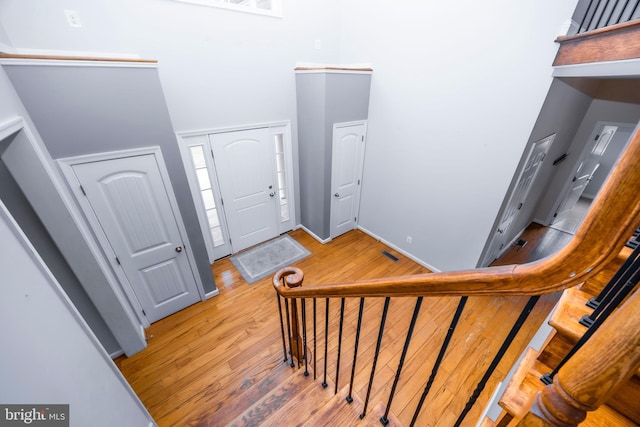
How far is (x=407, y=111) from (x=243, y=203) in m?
2.77

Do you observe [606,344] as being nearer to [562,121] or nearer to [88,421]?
[88,421]

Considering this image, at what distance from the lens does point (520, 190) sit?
323cm

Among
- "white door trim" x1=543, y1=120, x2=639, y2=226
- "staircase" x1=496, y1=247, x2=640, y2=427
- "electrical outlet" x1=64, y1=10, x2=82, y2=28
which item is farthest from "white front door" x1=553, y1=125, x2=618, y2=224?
"electrical outlet" x1=64, y1=10, x2=82, y2=28

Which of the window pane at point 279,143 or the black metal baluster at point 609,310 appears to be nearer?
the black metal baluster at point 609,310

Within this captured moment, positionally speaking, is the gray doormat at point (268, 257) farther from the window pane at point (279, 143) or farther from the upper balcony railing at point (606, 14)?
the upper balcony railing at point (606, 14)

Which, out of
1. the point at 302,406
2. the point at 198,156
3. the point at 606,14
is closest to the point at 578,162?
the point at 606,14

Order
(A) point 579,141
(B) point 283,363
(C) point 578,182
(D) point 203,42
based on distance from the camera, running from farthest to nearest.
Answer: (C) point 578,182 → (A) point 579,141 → (D) point 203,42 → (B) point 283,363

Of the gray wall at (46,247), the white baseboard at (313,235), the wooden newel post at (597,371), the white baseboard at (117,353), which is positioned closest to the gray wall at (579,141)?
the white baseboard at (313,235)

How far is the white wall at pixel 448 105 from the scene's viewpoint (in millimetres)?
2375

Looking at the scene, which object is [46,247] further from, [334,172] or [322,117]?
[334,172]

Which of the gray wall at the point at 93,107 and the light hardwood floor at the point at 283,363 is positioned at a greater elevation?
the gray wall at the point at 93,107

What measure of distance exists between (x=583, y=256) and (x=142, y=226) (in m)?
3.03

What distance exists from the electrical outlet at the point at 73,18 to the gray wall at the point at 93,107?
0.84m

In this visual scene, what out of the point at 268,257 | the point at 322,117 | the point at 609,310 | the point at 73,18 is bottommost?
the point at 268,257
